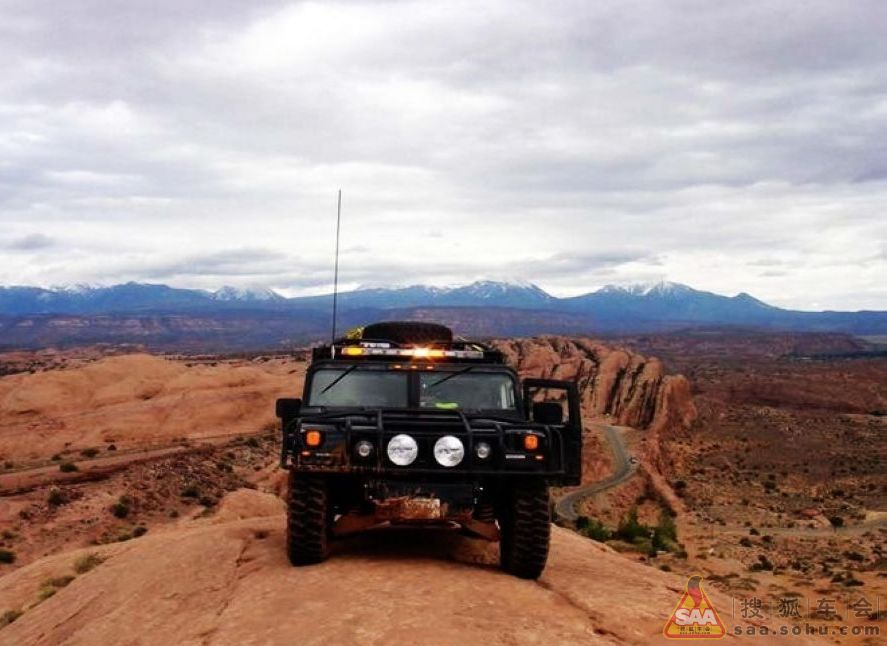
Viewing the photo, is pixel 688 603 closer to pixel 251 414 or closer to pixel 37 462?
pixel 37 462

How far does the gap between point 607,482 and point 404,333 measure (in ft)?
96.7

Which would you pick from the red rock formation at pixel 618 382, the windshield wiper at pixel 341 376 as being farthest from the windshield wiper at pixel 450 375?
the red rock formation at pixel 618 382

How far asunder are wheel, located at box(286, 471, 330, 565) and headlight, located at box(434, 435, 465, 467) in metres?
1.43

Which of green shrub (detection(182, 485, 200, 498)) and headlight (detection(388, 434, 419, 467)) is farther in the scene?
green shrub (detection(182, 485, 200, 498))

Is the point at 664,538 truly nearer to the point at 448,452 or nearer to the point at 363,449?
the point at 448,452

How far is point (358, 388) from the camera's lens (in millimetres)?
10367

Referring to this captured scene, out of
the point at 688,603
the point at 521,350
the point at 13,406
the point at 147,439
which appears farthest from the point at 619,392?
the point at 688,603

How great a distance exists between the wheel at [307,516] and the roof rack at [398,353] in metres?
2.41

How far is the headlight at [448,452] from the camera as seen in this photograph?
28.3 feet

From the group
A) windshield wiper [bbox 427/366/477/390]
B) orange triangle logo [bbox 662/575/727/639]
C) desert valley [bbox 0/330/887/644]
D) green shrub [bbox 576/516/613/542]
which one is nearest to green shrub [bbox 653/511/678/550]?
desert valley [bbox 0/330/887/644]

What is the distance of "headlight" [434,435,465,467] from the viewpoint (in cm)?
862

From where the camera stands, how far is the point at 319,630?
22.0 feet

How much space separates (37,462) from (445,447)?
27.8 metres

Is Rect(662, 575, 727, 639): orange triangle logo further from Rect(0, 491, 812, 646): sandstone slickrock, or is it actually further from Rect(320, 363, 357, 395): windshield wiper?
Rect(320, 363, 357, 395): windshield wiper
